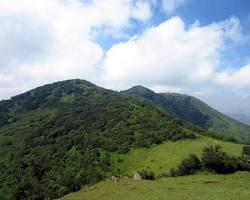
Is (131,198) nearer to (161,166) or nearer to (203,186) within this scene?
(203,186)

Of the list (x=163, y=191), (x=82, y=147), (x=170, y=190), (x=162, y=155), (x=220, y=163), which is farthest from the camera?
(x=82, y=147)

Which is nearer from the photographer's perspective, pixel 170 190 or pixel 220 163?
pixel 170 190

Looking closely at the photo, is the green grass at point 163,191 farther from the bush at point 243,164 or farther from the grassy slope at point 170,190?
the bush at point 243,164

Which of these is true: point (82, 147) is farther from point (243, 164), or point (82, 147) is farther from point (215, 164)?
point (243, 164)

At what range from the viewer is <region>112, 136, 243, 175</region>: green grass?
103394 mm

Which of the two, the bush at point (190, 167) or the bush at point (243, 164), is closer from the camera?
the bush at point (243, 164)

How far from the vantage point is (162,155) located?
11762cm

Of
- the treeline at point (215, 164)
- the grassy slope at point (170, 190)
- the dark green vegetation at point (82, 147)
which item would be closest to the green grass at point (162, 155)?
the dark green vegetation at point (82, 147)

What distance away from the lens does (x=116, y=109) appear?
195 meters

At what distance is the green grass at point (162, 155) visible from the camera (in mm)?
103394

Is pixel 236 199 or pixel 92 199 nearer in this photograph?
pixel 236 199

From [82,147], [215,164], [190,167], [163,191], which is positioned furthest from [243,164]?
[82,147]

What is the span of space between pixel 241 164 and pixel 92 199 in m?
38.5

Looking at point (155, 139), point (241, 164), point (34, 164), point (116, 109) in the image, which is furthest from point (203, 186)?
point (116, 109)
